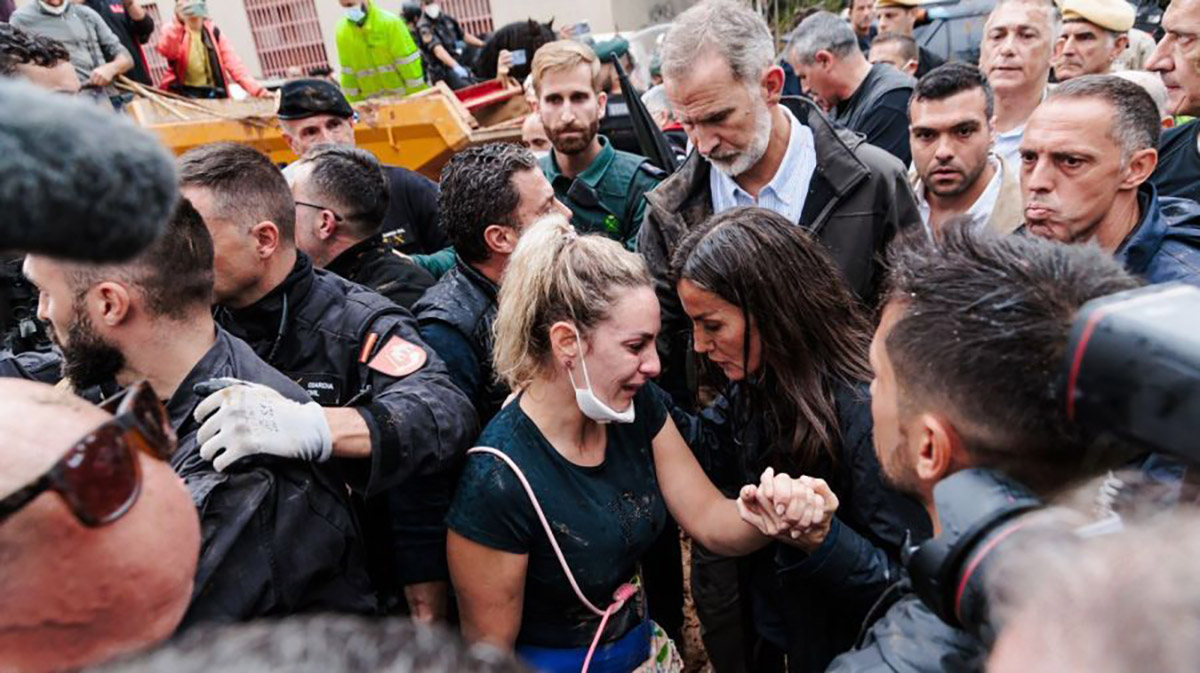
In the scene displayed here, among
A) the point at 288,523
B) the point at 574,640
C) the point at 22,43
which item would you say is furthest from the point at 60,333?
the point at 22,43

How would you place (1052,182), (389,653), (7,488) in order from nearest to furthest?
(389,653), (7,488), (1052,182)

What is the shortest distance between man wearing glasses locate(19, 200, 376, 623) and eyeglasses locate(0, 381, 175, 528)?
0.53 metres

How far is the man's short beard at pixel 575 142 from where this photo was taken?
4.01m

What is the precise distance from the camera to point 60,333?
1803mm

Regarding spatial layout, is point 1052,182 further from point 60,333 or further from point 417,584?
point 60,333

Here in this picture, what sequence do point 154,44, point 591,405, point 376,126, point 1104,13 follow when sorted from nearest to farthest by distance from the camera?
point 591,405
point 1104,13
point 376,126
point 154,44

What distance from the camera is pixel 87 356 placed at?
5.96 feet

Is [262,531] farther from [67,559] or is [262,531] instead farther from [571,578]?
[571,578]

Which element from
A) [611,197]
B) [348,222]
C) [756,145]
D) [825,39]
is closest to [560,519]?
[348,222]

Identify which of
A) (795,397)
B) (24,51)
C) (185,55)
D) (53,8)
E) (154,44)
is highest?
(53,8)

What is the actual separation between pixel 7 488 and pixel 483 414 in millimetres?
1773

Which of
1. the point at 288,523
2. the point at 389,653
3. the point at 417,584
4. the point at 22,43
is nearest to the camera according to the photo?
the point at 389,653

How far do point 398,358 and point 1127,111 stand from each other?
2.38 m

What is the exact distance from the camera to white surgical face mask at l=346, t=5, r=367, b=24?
24.1 ft
